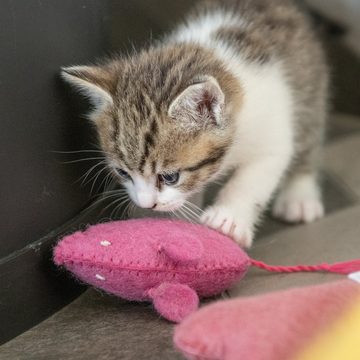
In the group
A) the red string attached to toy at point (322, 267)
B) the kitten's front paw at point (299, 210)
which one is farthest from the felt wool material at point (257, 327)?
the kitten's front paw at point (299, 210)

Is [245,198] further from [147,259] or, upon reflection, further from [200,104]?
[147,259]

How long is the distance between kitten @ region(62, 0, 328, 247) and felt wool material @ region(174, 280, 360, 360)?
422 mm

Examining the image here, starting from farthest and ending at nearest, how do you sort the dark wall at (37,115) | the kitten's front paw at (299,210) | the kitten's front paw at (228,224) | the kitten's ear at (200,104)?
the kitten's front paw at (299,210) < the kitten's front paw at (228,224) < the kitten's ear at (200,104) < the dark wall at (37,115)

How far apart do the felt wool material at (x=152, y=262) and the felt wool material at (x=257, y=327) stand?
197 mm

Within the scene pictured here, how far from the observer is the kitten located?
1.30 metres

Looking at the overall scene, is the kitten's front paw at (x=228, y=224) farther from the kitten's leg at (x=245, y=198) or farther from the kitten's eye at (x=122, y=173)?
the kitten's eye at (x=122, y=173)

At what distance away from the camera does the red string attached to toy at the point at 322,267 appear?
1.30 meters

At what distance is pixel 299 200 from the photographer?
171cm

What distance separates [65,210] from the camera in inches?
50.4

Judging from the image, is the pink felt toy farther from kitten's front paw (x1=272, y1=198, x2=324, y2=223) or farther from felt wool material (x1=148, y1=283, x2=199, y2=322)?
kitten's front paw (x1=272, y1=198, x2=324, y2=223)

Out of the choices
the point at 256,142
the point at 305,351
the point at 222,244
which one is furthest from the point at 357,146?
the point at 305,351

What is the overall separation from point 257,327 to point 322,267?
19.8 inches

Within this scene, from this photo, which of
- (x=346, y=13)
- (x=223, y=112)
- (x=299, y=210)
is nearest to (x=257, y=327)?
(x=223, y=112)

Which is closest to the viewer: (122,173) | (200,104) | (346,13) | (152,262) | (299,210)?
(152,262)
